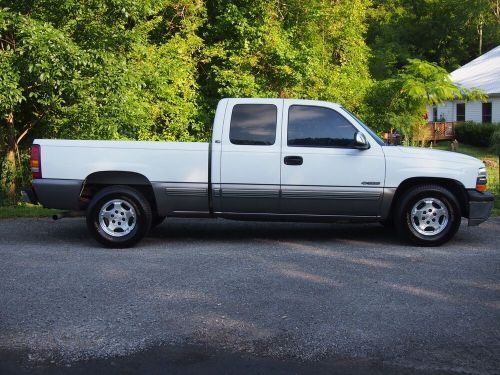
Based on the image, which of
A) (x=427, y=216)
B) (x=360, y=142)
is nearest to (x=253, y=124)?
(x=360, y=142)

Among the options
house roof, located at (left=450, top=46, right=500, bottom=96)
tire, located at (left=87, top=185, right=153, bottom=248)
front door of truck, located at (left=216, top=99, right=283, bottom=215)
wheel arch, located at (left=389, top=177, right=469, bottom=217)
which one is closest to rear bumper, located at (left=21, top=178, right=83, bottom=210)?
tire, located at (left=87, top=185, right=153, bottom=248)

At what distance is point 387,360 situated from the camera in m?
4.29

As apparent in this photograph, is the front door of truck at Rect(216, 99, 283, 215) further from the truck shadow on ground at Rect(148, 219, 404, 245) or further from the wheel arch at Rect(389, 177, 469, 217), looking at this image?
the wheel arch at Rect(389, 177, 469, 217)

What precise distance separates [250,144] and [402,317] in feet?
11.7

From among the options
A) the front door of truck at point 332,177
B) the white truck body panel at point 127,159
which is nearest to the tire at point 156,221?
the white truck body panel at point 127,159

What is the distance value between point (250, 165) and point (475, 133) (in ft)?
85.2

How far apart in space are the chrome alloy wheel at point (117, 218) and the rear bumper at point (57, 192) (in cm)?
39

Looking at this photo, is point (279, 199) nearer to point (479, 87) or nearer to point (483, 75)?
point (479, 87)

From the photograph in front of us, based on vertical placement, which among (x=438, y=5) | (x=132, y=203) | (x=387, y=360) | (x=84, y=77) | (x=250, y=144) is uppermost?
(x=438, y=5)

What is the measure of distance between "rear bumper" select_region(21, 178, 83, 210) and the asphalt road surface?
58 centimetres

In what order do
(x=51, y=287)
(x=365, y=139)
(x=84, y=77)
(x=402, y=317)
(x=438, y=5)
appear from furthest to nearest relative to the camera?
(x=438, y=5)
(x=84, y=77)
(x=365, y=139)
(x=51, y=287)
(x=402, y=317)

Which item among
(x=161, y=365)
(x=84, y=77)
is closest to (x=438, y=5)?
(x=84, y=77)

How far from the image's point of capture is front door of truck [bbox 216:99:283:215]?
802cm

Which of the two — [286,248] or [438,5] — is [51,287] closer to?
[286,248]
